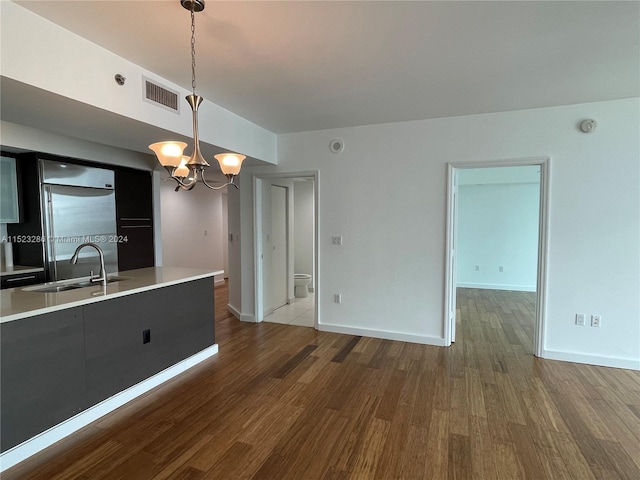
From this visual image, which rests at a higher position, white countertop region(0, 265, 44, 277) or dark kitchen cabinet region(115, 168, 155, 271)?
dark kitchen cabinet region(115, 168, 155, 271)

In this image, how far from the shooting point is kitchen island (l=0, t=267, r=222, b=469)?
6.36 feet

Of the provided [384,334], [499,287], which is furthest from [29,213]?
[499,287]

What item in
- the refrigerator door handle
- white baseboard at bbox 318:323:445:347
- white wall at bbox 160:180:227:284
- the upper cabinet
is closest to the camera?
the upper cabinet

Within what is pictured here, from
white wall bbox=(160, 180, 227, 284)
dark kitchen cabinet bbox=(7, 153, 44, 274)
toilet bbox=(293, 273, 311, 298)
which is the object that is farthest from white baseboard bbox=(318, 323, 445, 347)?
white wall bbox=(160, 180, 227, 284)

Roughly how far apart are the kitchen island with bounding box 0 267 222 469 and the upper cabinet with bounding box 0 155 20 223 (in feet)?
4.55

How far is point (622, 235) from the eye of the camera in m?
3.19

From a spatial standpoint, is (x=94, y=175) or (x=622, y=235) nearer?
(x=622, y=235)

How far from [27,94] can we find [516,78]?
10.9ft

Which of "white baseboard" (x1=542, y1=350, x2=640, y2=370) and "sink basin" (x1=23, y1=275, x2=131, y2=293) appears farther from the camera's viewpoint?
"white baseboard" (x1=542, y1=350, x2=640, y2=370)

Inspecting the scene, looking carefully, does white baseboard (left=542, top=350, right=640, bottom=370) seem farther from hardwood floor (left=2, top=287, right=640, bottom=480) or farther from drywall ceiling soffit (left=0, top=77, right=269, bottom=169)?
drywall ceiling soffit (left=0, top=77, right=269, bottom=169)

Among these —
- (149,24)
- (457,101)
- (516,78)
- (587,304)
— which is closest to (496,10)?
(516,78)

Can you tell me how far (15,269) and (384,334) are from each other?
397 centimetres

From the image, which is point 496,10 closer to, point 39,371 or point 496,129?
point 496,129

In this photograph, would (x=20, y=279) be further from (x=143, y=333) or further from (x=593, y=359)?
(x=593, y=359)
